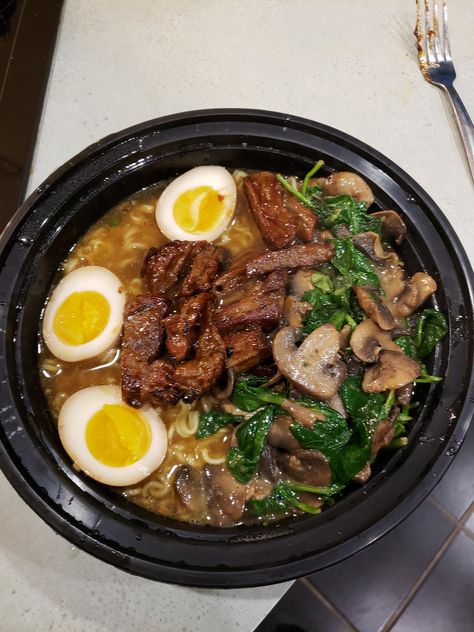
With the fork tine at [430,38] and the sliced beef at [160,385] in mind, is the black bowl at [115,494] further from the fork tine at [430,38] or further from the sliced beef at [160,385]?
the fork tine at [430,38]

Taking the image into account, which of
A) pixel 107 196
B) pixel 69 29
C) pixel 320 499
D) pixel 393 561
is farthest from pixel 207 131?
pixel 393 561

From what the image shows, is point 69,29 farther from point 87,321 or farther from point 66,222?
point 87,321

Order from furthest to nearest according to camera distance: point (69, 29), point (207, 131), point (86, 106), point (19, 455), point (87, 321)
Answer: point (69, 29) → point (86, 106) → point (207, 131) → point (87, 321) → point (19, 455)

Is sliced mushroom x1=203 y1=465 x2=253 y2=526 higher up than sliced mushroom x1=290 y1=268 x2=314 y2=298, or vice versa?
sliced mushroom x1=290 y1=268 x2=314 y2=298

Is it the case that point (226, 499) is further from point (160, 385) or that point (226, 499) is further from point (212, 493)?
point (160, 385)

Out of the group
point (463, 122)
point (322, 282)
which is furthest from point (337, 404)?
point (463, 122)

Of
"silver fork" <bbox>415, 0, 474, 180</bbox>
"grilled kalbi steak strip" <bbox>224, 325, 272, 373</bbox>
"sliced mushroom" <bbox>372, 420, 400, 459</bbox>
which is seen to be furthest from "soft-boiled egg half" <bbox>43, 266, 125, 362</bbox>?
"silver fork" <bbox>415, 0, 474, 180</bbox>

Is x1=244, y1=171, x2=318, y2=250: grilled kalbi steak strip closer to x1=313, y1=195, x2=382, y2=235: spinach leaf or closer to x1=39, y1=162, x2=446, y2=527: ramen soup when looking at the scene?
x1=39, y1=162, x2=446, y2=527: ramen soup
